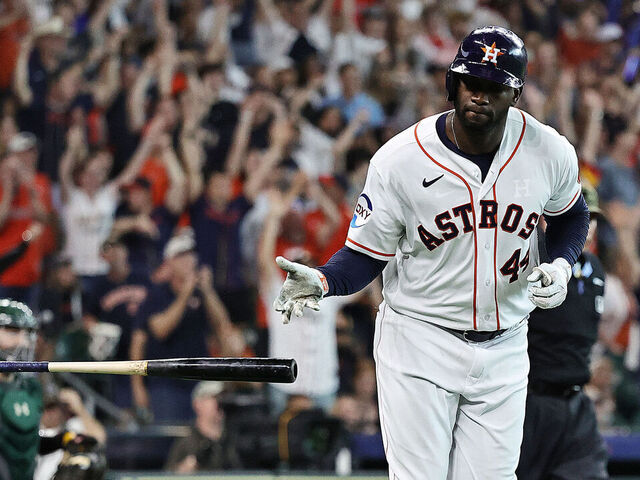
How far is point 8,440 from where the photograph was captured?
467 cm

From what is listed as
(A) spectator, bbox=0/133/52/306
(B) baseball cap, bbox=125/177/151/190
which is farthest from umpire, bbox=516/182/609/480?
(A) spectator, bbox=0/133/52/306

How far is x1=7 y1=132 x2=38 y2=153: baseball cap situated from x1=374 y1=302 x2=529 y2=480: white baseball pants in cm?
506

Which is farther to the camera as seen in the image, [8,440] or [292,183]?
[292,183]

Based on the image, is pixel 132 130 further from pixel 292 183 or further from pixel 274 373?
pixel 274 373

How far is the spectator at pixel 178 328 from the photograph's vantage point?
24.8 ft

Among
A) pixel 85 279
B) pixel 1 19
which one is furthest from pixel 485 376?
pixel 1 19

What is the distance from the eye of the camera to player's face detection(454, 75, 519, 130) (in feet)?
11.3

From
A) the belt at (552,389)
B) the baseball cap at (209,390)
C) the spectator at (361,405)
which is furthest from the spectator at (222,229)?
the belt at (552,389)

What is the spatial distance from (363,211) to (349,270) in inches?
8.1

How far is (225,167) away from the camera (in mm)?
8531

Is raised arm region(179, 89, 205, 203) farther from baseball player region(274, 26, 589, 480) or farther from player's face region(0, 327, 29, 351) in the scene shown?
baseball player region(274, 26, 589, 480)

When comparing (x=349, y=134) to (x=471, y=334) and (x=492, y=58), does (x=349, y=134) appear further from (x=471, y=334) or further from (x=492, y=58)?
(x=492, y=58)

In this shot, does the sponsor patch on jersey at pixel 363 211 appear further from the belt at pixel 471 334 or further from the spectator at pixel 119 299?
the spectator at pixel 119 299

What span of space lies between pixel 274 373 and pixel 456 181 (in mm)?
873
